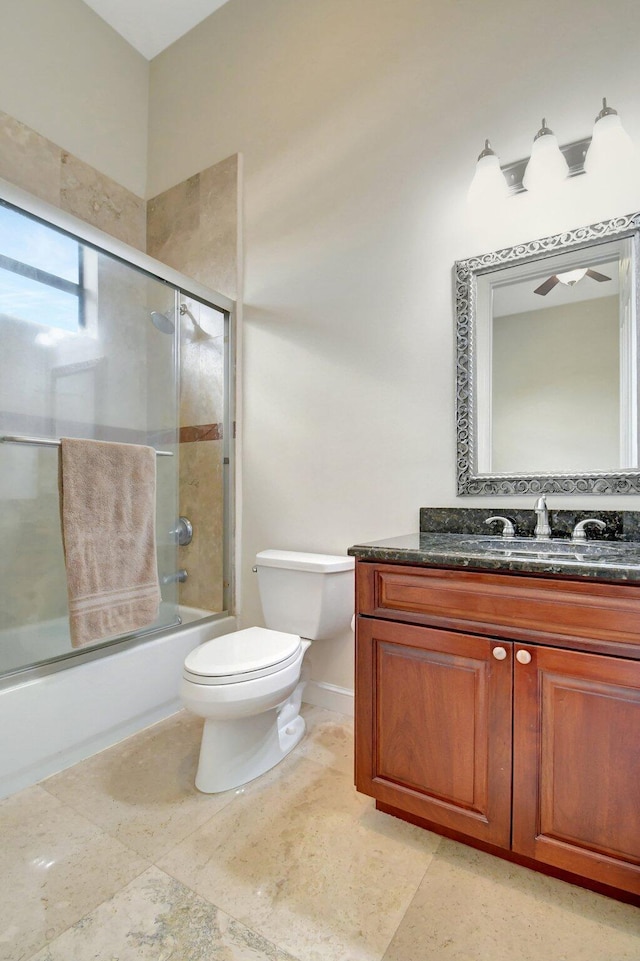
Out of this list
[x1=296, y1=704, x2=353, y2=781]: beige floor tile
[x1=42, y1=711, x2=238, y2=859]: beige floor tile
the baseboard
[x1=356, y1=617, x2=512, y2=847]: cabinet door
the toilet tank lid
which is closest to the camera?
[x1=356, y1=617, x2=512, y2=847]: cabinet door

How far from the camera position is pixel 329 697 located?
6.47 ft

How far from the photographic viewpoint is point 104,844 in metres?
1.21

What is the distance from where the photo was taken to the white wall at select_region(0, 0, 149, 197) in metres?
2.10

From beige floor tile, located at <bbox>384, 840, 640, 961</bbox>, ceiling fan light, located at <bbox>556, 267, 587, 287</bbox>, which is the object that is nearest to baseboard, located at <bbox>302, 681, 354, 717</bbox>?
beige floor tile, located at <bbox>384, 840, 640, 961</bbox>

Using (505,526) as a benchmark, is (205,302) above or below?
above

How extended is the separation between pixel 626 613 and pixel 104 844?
4.70ft

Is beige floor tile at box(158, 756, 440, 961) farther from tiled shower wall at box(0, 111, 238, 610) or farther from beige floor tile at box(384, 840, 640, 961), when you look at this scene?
tiled shower wall at box(0, 111, 238, 610)

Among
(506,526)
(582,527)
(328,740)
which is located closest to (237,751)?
(328,740)

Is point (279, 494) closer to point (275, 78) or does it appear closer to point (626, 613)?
point (626, 613)

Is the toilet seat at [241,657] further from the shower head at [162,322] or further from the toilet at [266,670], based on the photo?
the shower head at [162,322]

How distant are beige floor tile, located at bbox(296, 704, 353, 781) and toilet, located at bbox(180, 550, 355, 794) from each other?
5 centimetres

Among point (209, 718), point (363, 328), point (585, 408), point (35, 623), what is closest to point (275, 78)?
point (363, 328)

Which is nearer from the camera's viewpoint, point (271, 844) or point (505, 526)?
point (271, 844)

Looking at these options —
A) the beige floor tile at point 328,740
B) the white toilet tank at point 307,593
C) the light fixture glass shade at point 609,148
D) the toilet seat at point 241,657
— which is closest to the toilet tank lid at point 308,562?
the white toilet tank at point 307,593
